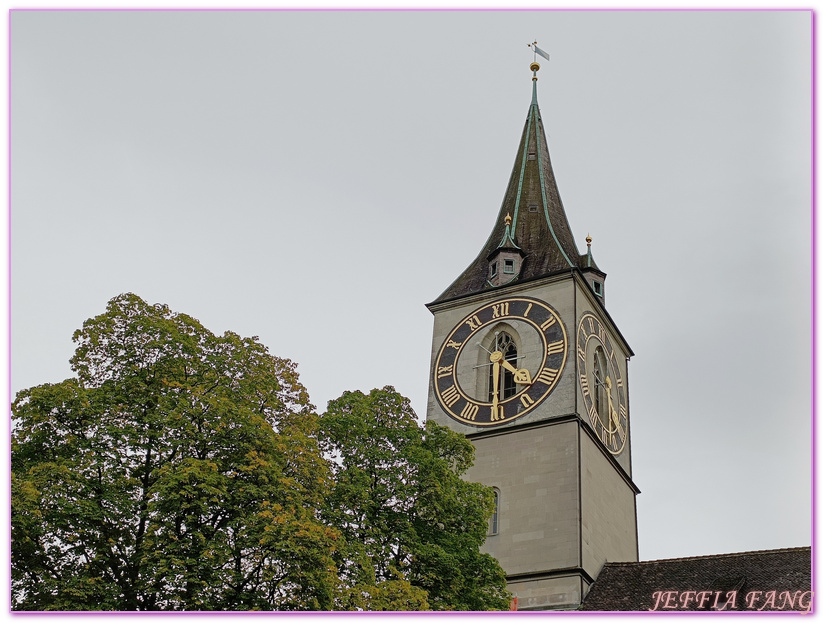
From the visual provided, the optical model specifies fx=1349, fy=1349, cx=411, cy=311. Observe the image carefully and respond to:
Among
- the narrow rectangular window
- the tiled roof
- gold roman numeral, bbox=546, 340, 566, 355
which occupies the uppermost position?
gold roman numeral, bbox=546, 340, 566, 355

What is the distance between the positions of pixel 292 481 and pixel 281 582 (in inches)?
61.6

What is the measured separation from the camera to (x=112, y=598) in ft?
54.7

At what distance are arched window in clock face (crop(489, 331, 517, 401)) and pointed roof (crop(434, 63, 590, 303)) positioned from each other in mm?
1708

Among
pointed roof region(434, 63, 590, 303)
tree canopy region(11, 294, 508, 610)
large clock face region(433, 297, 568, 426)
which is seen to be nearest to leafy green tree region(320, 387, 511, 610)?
tree canopy region(11, 294, 508, 610)

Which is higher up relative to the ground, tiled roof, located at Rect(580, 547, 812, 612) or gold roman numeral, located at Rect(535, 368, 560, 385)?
gold roman numeral, located at Rect(535, 368, 560, 385)

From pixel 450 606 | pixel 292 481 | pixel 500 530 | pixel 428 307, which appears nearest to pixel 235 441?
pixel 292 481

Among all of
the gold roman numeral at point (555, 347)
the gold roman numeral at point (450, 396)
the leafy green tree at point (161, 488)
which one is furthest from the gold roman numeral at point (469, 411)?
the leafy green tree at point (161, 488)

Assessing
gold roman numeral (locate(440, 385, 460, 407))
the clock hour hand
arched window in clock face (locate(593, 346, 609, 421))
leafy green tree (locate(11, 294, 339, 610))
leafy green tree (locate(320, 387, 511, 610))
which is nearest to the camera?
leafy green tree (locate(11, 294, 339, 610))

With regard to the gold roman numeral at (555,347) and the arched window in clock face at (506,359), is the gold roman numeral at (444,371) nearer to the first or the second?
the arched window in clock face at (506,359)

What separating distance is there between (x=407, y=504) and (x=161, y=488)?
6266mm

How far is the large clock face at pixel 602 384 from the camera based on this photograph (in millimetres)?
33500

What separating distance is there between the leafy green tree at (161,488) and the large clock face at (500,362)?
14041 mm

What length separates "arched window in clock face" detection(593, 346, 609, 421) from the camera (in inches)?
1353

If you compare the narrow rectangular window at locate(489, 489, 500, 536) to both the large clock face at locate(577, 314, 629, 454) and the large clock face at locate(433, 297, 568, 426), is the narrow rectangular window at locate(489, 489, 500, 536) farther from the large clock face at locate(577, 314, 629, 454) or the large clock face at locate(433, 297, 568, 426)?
the large clock face at locate(577, 314, 629, 454)
